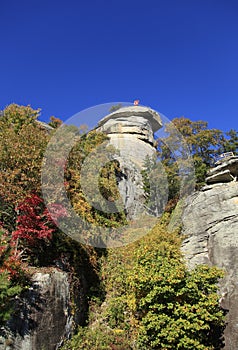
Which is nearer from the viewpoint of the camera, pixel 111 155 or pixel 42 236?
pixel 42 236

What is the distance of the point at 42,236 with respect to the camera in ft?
28.0

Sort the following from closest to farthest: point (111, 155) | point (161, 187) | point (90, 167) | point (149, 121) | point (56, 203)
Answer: point (56, 203), point (90, 167), point (111, 155), point (161, 187), point (149, 121)

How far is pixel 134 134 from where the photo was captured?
1097 inches

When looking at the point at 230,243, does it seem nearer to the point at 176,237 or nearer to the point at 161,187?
the point at 176,237

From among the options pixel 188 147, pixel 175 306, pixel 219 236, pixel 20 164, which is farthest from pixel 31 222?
pixel 188 147

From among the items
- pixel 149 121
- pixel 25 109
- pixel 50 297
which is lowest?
pixel 50 297

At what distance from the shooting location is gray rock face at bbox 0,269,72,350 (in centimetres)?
659

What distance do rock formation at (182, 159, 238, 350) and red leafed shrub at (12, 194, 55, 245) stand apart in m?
5.52

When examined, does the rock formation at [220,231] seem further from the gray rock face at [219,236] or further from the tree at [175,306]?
the tree at [175,306]

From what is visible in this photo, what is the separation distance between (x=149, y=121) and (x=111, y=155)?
1577 cm

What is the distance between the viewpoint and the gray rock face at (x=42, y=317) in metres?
6.59

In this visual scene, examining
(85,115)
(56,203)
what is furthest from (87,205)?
(85,115)

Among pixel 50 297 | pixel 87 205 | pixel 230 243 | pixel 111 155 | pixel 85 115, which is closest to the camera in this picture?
pixel 50 297

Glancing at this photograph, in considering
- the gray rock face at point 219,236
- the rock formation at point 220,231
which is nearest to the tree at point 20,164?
the rock formation at point 220,231
